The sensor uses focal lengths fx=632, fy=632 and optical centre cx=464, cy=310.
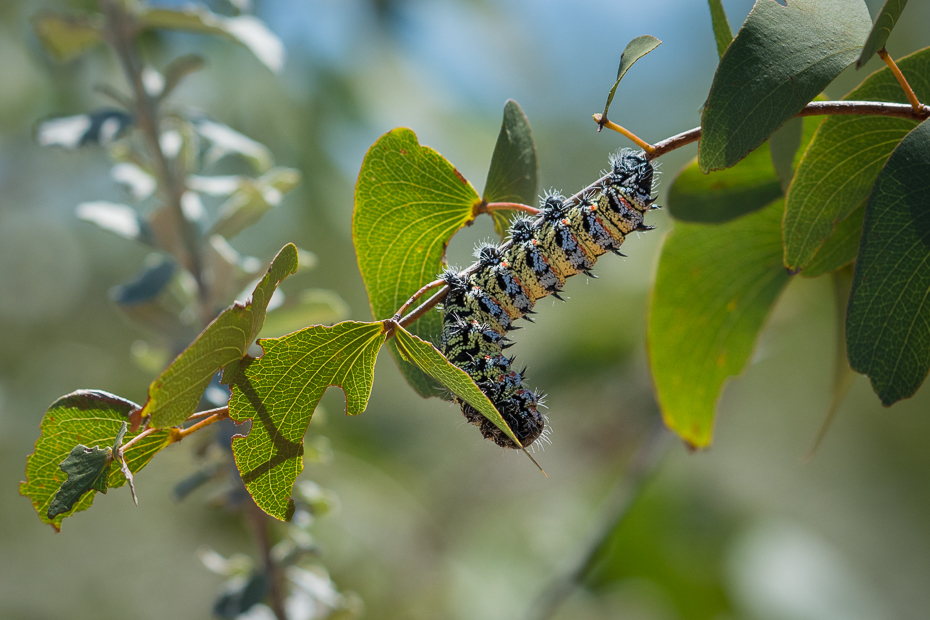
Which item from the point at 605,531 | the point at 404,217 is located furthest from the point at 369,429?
the point at 404,217

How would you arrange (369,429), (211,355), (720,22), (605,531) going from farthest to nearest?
1. (369,429)
2. (605,531)
3. (720,22)
4. (211,355)

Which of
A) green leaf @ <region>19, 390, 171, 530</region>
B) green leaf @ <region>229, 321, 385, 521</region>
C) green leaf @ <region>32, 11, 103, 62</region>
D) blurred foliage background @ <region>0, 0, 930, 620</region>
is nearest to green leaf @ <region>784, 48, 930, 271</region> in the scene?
green leaf @ <region>229, 321, 385, 521</region>

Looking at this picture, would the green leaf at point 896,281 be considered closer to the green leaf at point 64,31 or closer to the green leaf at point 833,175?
the green leaf at point 833,175

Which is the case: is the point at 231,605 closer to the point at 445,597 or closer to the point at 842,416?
the point at 445,597

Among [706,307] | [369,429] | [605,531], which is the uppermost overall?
[706,307]

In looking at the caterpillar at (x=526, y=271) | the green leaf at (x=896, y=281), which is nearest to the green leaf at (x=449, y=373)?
the caterpillar at (x=526, y=271)

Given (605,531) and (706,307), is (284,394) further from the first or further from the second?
(605,531)

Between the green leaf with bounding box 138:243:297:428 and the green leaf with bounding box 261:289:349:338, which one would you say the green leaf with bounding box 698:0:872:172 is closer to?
the green leaf with bounding box 138:243:297:428
